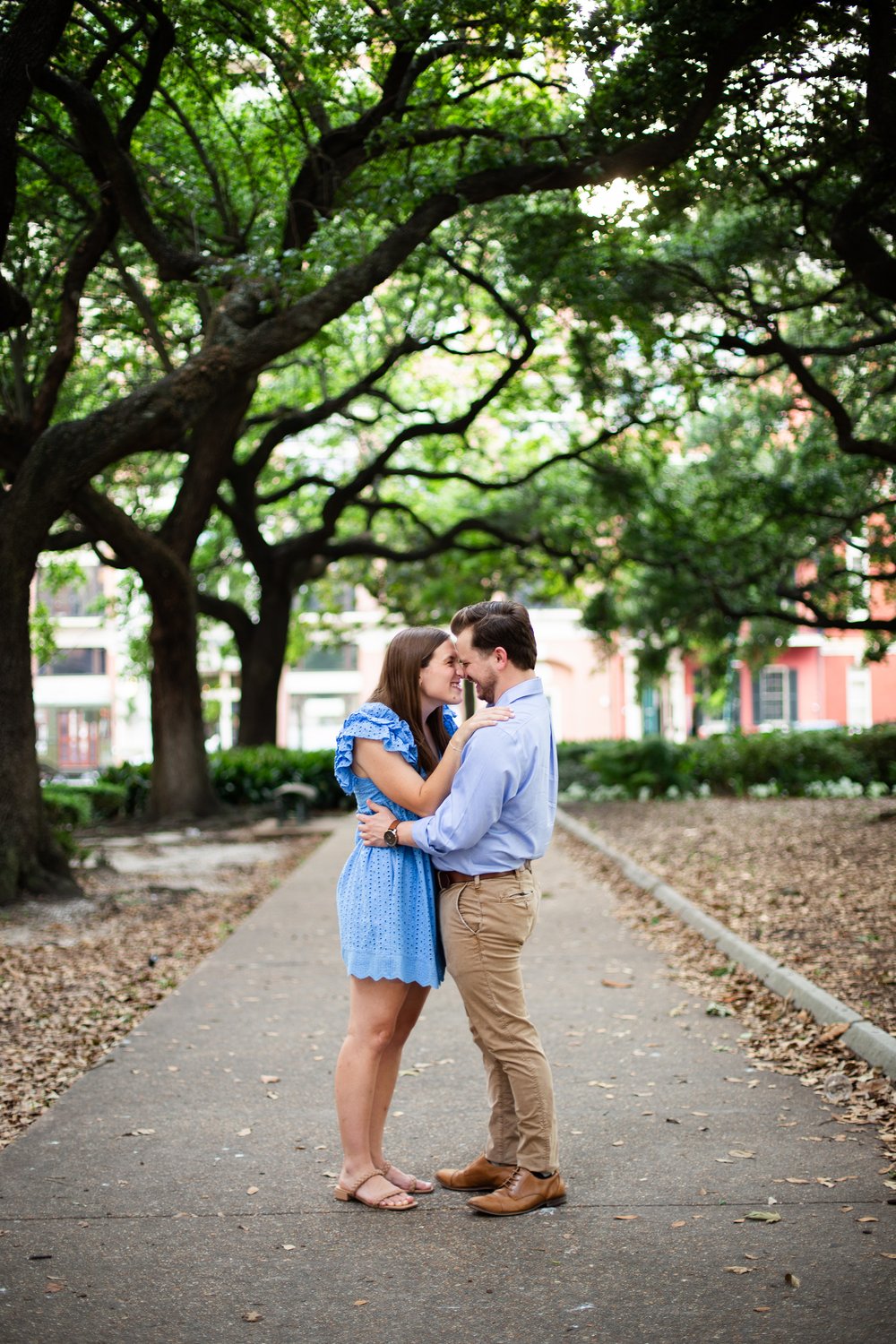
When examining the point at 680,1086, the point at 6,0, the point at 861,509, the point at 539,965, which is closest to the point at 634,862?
the point at 539,965

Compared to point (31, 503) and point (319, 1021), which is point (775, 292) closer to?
point (31, 503)

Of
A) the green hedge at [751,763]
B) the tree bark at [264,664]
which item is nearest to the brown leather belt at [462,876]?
the green hedge at [751,763]

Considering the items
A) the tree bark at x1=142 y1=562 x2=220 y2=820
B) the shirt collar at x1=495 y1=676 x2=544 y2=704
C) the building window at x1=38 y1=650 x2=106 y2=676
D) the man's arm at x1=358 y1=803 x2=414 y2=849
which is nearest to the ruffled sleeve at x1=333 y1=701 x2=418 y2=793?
the man's arm at x1=358 y1=803 x2=414 y2=849

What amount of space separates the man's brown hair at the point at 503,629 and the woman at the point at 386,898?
0.13m

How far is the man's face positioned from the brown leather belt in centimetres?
59

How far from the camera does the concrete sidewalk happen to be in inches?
145

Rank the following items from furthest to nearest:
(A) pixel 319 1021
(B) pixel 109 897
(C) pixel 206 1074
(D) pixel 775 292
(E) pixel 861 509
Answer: (E) pixel 861 509, (D) pixel 775 292, (B) pixel 109 897, (A) pixel 319 1021, (C) pixel 206 1074

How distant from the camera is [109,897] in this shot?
40.6 ft

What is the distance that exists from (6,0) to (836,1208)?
33.0ft

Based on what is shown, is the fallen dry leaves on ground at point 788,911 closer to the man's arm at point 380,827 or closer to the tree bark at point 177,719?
the man's arm at point 380,827

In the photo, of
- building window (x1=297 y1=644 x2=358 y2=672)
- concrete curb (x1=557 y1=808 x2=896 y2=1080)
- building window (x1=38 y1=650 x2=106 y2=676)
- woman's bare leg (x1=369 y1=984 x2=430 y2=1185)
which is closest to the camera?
woman's bare leg (x1=369 y1=984 x2=430 y2=1185)

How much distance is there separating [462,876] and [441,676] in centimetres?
69

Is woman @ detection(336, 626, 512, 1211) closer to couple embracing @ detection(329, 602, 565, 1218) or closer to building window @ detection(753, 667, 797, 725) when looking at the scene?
couple embracing @ detection(329, 602, 565, 1218)

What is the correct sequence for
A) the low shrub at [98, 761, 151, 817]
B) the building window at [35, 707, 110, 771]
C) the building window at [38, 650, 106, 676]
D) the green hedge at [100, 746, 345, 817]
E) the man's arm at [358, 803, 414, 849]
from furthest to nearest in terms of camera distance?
the building window at [38, 650, 106, 676], the building window at [35, 707, 110, 771], the low shrub at [98, 761, 151, 817], the green hedge at [100, 746, 345, 817], the man's arm at [358, 803, 414, 849]
